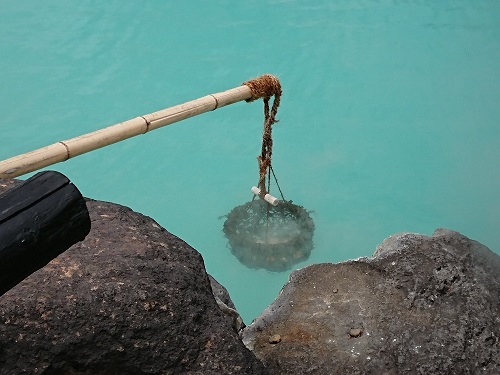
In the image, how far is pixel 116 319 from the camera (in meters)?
1.82

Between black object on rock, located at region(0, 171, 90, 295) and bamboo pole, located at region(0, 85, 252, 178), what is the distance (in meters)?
1.29

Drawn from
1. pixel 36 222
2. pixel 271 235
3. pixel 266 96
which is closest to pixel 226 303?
pixel 266 96

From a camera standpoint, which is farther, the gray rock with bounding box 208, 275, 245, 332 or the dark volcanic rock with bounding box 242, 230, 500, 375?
the gray rock with bounding box 208, 275, 245, 332

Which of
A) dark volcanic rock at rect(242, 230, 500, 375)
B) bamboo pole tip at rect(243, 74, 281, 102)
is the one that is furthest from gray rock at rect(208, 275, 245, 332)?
bamboo pole tip at rect(243, 74, 281, 102)

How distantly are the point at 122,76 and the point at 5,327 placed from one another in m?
4.46

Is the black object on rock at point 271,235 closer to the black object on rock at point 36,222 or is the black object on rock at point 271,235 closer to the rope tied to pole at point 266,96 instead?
the rope tied to pole at point 266,96

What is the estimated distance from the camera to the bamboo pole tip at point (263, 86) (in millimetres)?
3240

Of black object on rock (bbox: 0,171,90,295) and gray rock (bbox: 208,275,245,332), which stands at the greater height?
black object on rock (bbox: 0,171,90,295)

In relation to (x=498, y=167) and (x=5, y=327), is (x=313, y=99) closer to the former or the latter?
(x=498, y=167)

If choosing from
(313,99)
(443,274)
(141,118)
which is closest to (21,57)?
(313,99)

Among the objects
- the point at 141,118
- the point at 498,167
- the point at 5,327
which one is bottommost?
the point at 498,167

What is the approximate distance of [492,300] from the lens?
8.10 feet

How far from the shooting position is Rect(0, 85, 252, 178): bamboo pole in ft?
8.16

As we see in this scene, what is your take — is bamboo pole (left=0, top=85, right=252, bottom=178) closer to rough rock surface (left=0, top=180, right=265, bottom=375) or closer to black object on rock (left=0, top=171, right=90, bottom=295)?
rough rock surface (left=0, top=180, right=265, bottom=375)
